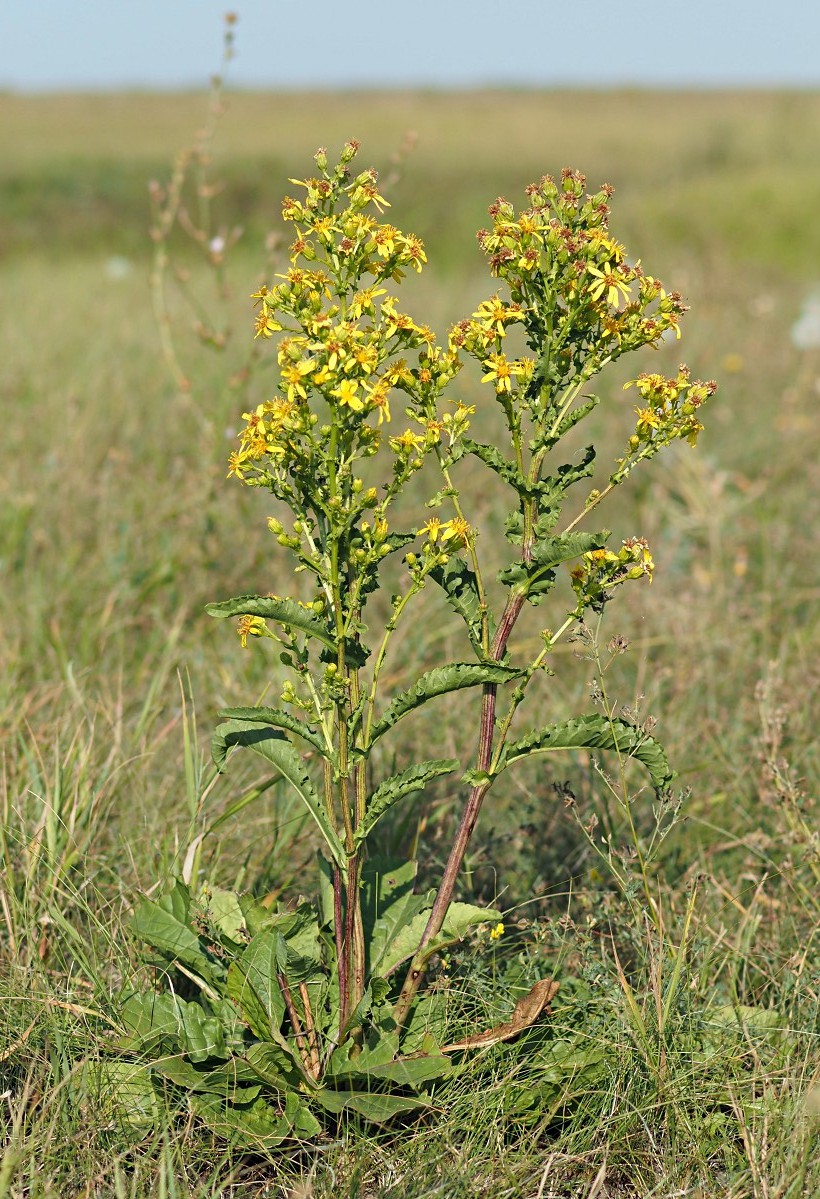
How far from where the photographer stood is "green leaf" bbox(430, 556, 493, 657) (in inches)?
62.9

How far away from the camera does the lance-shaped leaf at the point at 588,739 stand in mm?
1519

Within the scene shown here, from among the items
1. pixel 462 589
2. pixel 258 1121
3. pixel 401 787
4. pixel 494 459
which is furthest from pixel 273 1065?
pixel 494 459

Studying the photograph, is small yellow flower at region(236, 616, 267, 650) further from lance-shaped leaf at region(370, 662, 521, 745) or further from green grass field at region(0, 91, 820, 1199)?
green grass field at region(0, 91, 820, 1199)

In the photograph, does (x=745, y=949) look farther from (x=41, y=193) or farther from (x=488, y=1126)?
(x=41, y=193)

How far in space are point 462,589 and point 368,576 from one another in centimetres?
14

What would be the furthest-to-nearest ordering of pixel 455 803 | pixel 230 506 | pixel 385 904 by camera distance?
pixel 230 506 < pixel 455 803 < pixel 385 904

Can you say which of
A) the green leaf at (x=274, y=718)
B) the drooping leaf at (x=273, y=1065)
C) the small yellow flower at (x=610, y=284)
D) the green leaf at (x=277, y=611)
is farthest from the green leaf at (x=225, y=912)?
the small yellow flower at (x=610, y=284)

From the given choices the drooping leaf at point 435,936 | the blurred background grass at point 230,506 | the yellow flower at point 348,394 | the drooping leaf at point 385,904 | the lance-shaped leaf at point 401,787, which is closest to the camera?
the yellow flower at point 348,394

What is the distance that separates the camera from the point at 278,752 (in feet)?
5.21

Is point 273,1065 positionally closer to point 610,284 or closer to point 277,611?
point 277,611

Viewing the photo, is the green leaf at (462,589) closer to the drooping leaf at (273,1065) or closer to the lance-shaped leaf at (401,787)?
the lance-shaped leaf at (401,787)

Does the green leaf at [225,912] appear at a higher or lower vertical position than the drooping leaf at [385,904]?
lower

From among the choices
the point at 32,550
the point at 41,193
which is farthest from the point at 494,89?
the point at 32,550

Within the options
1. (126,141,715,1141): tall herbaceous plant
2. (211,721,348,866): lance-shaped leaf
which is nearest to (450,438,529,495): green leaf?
(126,141,715,1141): tall herbaceous plant
